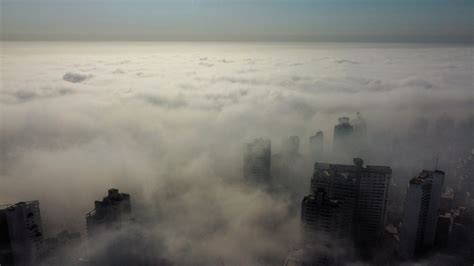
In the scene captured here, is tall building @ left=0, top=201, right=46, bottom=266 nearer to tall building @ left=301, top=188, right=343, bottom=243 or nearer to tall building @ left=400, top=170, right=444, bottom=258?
tall building @ left=301, top=188, right=343, bottom=243

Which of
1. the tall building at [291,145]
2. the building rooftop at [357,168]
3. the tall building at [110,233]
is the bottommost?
the tall building at [110,233]

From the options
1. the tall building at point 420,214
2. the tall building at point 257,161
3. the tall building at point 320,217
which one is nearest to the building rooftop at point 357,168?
the tall building at point 420,214

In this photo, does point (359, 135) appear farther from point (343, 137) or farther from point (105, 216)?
point (105, 216)

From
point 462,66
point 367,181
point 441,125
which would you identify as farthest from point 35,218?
point 441,125

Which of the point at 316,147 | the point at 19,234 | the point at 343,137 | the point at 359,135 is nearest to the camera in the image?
the point at 19,234

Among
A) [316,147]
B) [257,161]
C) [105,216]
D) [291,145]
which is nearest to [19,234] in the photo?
[105,216]

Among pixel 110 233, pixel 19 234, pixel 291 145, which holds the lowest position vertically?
pixel 110 233

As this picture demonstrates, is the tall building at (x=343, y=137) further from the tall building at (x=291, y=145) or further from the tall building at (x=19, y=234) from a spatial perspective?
the tall building at (x=19, y=234)
